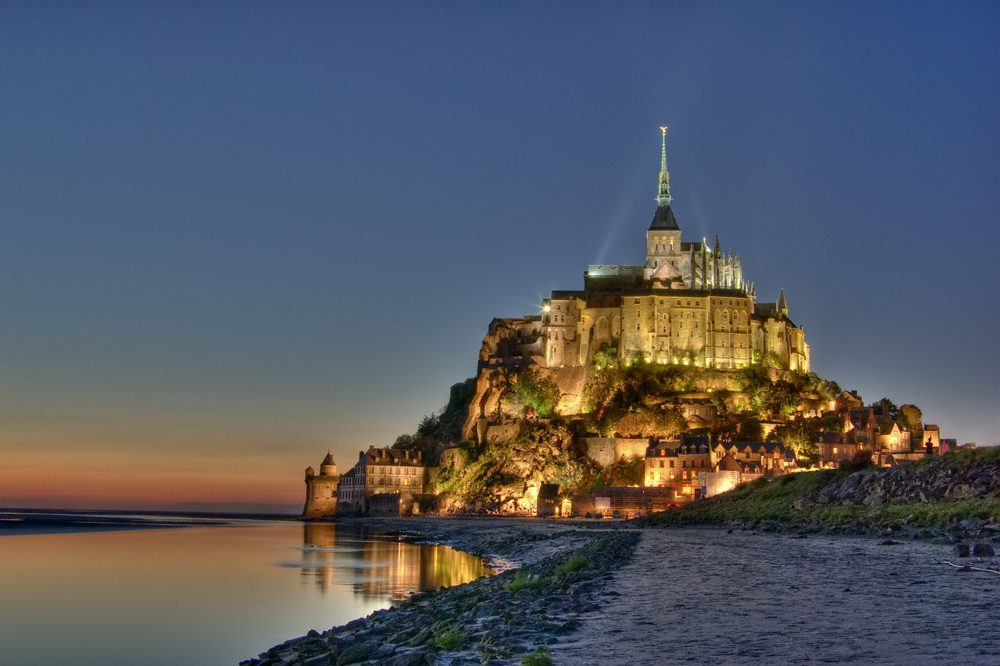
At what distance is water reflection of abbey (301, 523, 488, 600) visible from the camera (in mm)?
35525

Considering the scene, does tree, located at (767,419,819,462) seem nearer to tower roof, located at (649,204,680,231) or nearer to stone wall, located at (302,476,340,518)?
tower roof, located at (649,204,680,231)

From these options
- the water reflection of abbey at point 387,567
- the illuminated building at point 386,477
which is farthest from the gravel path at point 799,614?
the illuminated building at point 386,477

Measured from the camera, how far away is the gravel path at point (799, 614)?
430 inches

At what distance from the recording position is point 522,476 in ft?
309

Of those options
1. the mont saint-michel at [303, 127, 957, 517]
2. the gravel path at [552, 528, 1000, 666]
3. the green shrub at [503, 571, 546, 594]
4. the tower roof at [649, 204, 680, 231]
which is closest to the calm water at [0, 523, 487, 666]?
the green shrub at [503, 571, 546, 594]

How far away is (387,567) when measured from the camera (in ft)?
146

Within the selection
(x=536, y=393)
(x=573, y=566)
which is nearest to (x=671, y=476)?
(x=536, y=393)

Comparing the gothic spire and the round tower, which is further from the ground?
the gothic spire

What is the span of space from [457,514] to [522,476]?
8804 mm

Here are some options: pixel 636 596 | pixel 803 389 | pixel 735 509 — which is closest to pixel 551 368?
pixel 803 389

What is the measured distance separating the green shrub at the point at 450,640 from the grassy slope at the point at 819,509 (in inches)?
806

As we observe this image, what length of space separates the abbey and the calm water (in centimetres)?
5726

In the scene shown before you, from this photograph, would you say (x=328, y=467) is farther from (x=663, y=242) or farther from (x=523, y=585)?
(x=523, y=585)

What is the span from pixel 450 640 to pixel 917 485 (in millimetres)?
30089
